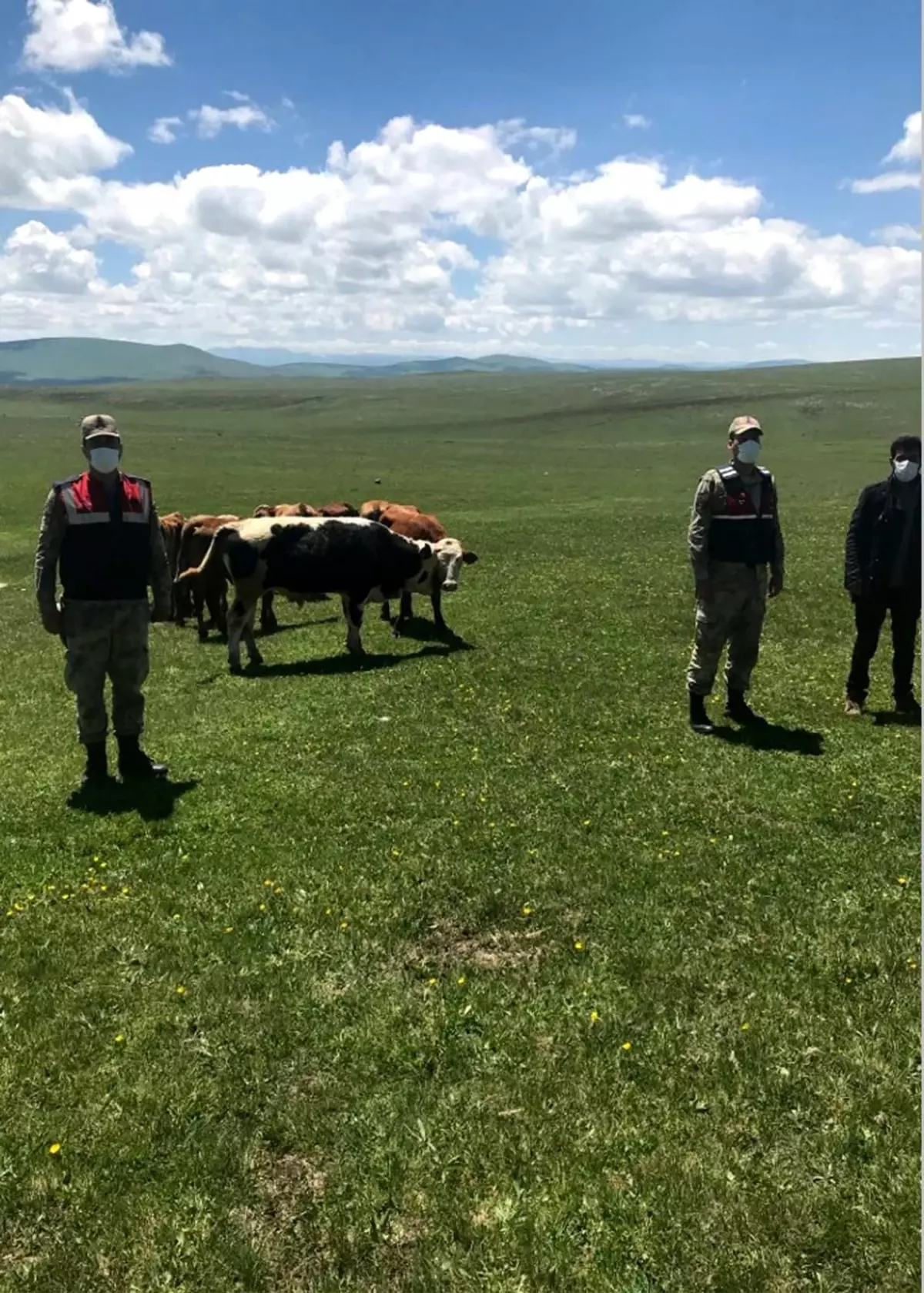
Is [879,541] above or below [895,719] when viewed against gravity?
above

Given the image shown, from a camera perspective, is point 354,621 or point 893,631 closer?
point 893,631

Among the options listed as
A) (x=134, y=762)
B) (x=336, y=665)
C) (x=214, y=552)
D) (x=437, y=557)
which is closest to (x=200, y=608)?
(x=214, y=552)

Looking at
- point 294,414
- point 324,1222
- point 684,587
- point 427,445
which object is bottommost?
point 324,1222

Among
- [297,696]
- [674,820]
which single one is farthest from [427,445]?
[674,820]

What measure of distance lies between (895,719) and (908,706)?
0.45 meters

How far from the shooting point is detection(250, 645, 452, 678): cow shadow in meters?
17.9

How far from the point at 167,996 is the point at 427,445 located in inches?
3875

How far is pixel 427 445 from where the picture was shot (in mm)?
102125

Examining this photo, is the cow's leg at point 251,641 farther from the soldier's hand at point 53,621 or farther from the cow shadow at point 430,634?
the soldier's hand at point 53,621

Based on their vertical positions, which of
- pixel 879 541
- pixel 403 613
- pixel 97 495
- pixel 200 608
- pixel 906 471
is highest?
pixel 906 471

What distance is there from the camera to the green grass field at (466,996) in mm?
4883

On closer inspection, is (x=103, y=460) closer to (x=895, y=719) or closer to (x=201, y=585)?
(x=201, y=585)

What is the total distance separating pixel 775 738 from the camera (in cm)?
1280

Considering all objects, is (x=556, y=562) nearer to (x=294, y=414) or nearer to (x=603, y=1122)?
(x=603, y=1122)
